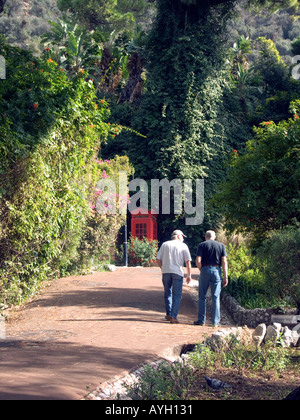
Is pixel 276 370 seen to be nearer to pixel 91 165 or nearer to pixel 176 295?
pixel 176 295

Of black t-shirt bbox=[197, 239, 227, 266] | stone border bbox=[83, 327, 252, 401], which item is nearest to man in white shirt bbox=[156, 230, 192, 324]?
black t-shirt bbox=[197, 239, 227, 266]

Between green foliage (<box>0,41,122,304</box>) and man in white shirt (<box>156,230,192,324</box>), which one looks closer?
green foliage (<box>0,41,122,304</box>)

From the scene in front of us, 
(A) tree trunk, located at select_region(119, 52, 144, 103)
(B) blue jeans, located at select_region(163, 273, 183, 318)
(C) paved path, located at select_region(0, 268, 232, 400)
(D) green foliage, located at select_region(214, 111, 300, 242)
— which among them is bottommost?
(C) paved path, located at select_region(0, 268, 232, 400)

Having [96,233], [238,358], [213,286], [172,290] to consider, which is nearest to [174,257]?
[172,290]

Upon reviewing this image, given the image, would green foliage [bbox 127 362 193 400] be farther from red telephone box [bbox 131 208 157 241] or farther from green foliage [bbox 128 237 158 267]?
red telephone box [bbox 131 208 157 241]

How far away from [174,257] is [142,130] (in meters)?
17.2

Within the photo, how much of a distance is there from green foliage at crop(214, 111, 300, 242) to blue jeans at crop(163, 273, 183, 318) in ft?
9.45

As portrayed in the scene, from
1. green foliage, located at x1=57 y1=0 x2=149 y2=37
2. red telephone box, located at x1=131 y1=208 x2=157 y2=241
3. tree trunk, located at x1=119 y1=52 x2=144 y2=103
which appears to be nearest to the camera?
red telephone box, located at x1=131 y1=208 x2=157 y2=241

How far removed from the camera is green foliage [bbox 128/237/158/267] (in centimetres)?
2292

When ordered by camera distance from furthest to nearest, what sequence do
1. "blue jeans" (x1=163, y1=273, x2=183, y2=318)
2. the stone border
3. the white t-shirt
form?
the white t-shirt
"blue jeans" (x1=163, y1=273, x2=183, y2=318)
the stone border

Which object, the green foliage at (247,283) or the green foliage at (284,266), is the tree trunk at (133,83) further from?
the green foliage at (284,266)

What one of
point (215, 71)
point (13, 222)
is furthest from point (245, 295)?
point (215, 71)

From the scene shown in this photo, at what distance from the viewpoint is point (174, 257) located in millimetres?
9867

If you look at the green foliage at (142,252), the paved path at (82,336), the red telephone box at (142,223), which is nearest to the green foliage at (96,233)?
the paved path at (82,336)
